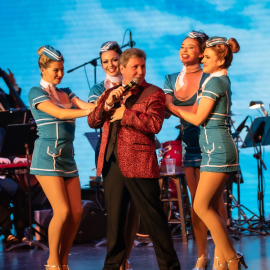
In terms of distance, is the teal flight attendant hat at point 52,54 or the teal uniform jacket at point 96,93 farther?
the teal uniform jacket at point 96,93

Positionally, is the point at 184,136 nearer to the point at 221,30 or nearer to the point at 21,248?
the point at 21,248

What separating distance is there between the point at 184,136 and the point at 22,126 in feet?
5.74

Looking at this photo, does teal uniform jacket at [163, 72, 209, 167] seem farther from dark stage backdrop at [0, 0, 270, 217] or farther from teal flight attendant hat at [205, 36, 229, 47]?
dark stage backdrop at [0, 0, 270, 217]

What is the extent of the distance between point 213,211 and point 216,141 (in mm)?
423

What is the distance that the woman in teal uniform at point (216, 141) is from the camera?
7.94 ft

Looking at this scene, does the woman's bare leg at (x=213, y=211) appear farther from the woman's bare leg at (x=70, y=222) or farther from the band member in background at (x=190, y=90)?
the woman's bare leg at (x=70, y=222)

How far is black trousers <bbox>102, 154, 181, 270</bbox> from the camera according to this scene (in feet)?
7.35

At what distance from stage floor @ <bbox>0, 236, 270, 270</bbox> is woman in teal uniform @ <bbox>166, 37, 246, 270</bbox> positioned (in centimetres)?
65

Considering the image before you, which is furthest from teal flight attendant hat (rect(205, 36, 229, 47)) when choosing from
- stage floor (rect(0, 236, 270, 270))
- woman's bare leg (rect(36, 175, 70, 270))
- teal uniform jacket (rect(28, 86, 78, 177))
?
stage floor (rect(0, 236, 270, 270))

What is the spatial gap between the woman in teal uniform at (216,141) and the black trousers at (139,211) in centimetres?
31

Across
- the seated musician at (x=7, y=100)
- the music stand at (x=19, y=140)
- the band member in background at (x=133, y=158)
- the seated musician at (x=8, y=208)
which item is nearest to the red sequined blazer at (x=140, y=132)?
the band member in background at (x=133, y=158)

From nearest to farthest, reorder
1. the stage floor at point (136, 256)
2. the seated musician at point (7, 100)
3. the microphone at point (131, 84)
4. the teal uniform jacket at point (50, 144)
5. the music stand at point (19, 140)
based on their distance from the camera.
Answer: the microphone at point (131, 84) → the teal uniform jacket at point (50, 144) → the stage floor at point (136, 256) → the music stand at point (19, 140) → the seated musician at point (7, 100)

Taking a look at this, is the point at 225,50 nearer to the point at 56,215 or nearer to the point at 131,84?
the point at 131,84

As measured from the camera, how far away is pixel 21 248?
424 cm
